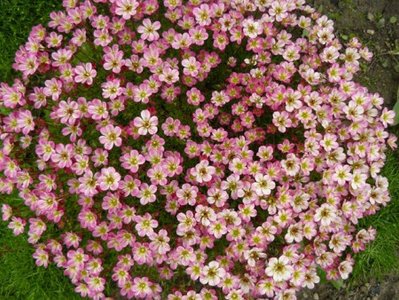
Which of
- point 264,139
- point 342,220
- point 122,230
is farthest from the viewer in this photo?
point 264,139

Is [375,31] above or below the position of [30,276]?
above

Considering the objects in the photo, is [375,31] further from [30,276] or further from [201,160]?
[30,276]

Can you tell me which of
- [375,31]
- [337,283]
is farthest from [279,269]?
[375,31]

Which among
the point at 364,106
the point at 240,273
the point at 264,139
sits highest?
the point at 364,106

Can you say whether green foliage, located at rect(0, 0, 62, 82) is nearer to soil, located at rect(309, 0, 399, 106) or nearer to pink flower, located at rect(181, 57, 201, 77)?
pink flower, located at rect(181, 57, 201, 77)

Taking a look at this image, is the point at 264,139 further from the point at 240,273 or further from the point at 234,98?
the point at 240,273

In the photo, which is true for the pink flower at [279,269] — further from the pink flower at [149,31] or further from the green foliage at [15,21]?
the green foliage at [15,21]

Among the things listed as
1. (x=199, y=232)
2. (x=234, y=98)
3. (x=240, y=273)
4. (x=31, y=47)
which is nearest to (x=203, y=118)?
(x=234, y=98)

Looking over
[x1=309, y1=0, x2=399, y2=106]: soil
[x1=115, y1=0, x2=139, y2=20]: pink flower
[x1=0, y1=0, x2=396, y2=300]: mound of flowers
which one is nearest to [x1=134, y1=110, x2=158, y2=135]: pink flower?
[x1=0, y1=0, x2=396, y2=300]: mound of flowers
